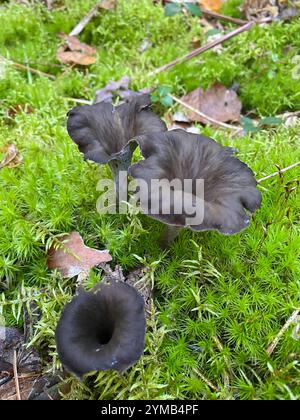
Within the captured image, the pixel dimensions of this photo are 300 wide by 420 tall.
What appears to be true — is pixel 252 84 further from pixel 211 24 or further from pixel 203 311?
pixel 203 311

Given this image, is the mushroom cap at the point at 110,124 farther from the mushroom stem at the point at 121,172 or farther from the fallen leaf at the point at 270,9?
the fallen leaf at the point at 270,9

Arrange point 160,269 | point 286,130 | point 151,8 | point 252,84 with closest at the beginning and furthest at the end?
point 160,269, point 286,130, point 252,84, point 151,8

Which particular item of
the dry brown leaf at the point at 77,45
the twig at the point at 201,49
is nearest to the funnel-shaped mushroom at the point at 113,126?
the twig at the point at 201,49

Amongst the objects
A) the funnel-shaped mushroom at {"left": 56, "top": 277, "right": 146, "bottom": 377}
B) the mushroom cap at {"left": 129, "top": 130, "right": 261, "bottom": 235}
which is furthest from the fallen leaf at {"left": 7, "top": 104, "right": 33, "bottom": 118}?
the funnel-shaped mushroom at {"left": 56, "top": 277, "right": 146, "bottom": 377}

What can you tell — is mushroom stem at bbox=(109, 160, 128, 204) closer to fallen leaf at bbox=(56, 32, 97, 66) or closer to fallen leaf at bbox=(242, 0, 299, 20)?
fallen leaf at bbox=(56, 32, 97, 66)

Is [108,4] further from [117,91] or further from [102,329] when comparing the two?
[102,329]

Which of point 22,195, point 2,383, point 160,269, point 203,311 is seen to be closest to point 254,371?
point 203,311
